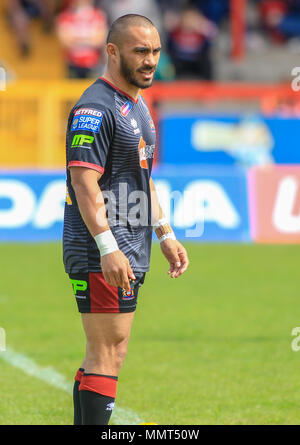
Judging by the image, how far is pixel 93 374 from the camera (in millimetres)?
4555

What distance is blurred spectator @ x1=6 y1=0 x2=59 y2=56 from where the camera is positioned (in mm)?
21359

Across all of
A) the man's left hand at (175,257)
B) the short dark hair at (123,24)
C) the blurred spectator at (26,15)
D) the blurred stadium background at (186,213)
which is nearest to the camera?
the short dark hair at (123,24)

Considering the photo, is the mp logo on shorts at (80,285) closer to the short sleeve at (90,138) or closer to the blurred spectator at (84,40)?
the short sleeve at (90,138)

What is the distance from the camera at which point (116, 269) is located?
14.1 ft

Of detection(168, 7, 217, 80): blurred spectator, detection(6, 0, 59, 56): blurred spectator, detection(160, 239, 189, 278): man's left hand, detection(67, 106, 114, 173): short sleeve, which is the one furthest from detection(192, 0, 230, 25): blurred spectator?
detection(67, 106, 114, 173): short sleeve

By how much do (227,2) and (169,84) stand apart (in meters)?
5.95

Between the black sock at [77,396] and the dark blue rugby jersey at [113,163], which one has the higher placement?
the dark blue rugby jersey at [113,163]

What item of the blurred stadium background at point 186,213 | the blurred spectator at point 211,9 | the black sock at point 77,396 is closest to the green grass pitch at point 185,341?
the blurred stadium background at point 186,213

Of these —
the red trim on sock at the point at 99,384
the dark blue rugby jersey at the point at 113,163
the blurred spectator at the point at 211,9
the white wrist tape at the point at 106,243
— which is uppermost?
the blurred spectator at the point at 211,9

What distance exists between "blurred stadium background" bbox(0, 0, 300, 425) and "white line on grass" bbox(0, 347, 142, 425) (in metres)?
Answer: 0.02

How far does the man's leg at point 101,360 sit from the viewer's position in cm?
452

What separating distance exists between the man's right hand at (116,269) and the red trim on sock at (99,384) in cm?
52

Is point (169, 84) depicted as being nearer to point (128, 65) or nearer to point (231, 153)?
point (231, 153)
